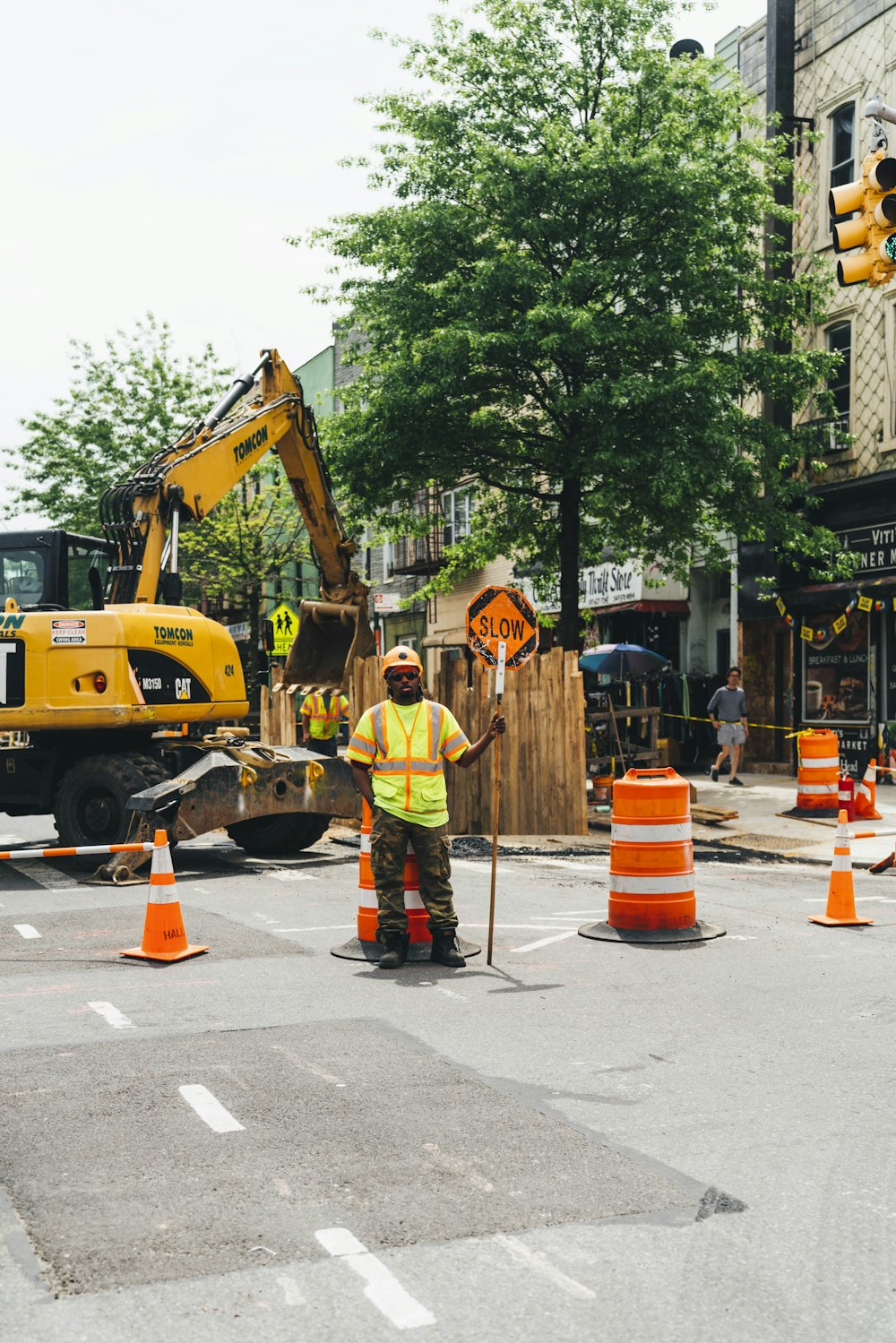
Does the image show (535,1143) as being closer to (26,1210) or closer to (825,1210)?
(825,1210)

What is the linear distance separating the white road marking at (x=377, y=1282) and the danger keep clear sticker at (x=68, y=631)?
996 centimetres

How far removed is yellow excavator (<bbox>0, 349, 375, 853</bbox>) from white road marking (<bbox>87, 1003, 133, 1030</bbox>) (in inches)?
211

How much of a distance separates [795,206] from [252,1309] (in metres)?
24.2

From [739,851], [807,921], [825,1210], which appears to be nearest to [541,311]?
[739,851]

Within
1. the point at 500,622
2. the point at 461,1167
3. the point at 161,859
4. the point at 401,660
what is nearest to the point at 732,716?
the point at 500,622

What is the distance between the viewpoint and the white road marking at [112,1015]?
7.20m

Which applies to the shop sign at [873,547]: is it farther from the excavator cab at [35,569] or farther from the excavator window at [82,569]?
the excavator cab at [35,569]

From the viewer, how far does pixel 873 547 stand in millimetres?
22953

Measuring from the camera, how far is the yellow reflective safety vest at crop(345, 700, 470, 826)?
874cm

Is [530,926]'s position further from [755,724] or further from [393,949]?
[755,724]

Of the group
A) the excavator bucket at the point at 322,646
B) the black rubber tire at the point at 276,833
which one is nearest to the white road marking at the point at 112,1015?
the black rubber tire at the point at 276,833

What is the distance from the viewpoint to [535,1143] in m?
5.24

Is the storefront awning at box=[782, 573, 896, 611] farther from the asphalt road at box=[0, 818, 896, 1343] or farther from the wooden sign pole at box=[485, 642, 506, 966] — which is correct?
the wooden sign pole at box=[485, 642, 506, 966]

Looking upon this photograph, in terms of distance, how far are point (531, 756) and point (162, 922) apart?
7.90 meters
